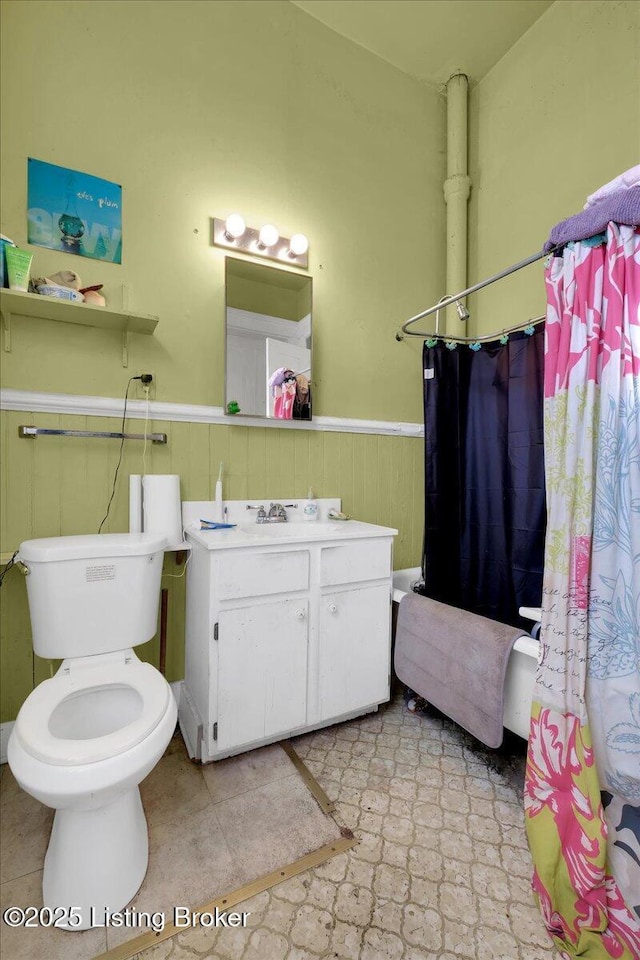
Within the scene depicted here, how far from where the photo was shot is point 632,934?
0.96 m

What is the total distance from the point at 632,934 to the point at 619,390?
4.08 ft

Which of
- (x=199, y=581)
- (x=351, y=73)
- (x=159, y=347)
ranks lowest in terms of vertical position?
(x=199, y=581)

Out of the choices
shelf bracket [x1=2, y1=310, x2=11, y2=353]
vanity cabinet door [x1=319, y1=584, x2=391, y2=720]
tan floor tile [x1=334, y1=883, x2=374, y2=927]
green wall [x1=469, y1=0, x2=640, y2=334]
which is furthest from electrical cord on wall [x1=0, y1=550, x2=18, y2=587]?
green wall [x1=469, y1=0, x2=640, y2=334]

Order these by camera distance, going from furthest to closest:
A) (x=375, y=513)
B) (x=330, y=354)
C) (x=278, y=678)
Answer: (x=375, y=513)
(x=330, y=354)
(x=278, y=678)

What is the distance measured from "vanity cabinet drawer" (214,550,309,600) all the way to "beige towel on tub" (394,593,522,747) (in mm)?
520

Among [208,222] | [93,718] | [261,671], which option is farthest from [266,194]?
[93,718]

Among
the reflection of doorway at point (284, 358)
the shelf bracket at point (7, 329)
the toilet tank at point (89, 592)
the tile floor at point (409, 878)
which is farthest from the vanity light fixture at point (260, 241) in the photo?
the tile floor at point (409, 878)

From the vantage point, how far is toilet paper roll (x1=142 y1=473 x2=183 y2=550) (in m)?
1.67

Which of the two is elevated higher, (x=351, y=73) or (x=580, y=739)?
(x=351, y=73)

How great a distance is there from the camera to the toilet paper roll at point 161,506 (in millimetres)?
1674

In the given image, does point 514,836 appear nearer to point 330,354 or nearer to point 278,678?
point 278,678

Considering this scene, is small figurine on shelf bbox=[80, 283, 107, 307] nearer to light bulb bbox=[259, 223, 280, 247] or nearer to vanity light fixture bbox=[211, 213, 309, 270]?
vanity light fixture bbox=[211, 213, 309, 270]

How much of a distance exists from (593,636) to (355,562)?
2.89ft

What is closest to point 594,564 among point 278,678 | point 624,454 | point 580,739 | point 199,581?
point 624,454
